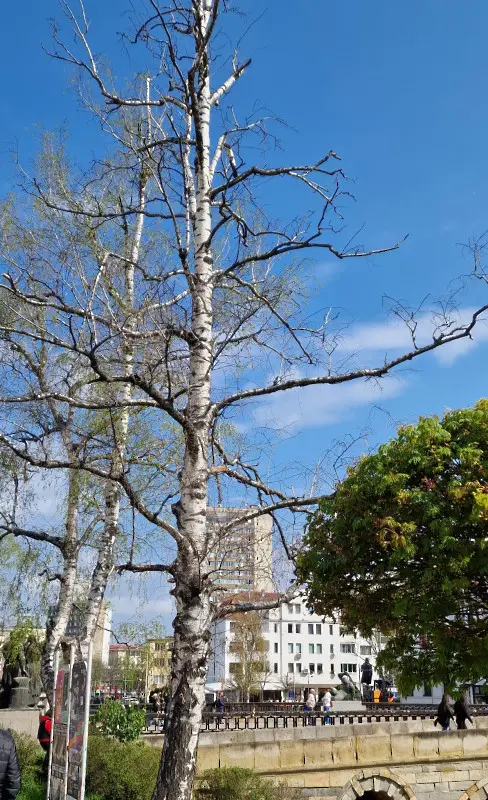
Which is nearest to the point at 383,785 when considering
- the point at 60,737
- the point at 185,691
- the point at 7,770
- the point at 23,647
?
the point at 60,737

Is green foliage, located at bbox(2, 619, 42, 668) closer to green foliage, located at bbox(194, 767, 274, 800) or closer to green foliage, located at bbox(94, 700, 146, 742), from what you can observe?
green foliage, located at bbox(94, 700, 146, 742)

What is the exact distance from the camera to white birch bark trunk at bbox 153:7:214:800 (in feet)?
22.3

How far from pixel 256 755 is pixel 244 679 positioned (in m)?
45.5

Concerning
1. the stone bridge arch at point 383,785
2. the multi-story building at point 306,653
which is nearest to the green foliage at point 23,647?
the stone bridge arch at point 383,785

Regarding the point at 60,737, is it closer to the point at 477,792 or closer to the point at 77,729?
the point at 77,729

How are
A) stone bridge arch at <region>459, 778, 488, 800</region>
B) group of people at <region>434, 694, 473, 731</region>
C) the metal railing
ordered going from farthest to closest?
the metal railing → stone bridge arch at <region>459, 778, 488, 800</region> → group of people at <region>434, 694, 473, 731</region>

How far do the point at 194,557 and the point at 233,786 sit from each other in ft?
22.8

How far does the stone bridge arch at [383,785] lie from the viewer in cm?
1565

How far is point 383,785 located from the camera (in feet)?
52.0

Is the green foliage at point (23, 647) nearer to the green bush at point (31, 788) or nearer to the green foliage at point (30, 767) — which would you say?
the green foliage at point (30, 767)

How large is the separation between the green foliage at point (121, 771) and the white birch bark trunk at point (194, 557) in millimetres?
5758

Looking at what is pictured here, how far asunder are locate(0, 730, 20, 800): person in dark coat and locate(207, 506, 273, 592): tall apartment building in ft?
7.43

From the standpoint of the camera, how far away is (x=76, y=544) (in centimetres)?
1462

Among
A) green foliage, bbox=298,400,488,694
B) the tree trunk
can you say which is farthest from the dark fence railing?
the tree trunk
